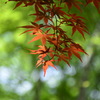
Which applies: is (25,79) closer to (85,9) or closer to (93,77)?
(93,77)

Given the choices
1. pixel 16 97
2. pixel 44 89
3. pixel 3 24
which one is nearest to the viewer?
pixel 3 24

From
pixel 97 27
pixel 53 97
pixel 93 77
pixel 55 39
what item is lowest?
pixel 53 97

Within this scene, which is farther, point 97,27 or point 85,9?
point 97,27

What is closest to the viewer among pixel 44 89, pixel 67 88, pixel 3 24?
pixel 3 24

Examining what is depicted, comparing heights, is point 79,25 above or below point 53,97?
above

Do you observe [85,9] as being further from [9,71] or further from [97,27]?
[9,71]

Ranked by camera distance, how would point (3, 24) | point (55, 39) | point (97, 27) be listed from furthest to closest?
point (97, 27) < point (3, 24) < point (55, 39)

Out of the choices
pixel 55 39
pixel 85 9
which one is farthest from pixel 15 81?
pixel 55 39

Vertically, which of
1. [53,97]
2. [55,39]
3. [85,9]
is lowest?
[53,97]

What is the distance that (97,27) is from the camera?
5.62 m

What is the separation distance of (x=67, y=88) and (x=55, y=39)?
7983 mm

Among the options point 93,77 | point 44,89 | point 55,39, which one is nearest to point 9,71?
point 44,89

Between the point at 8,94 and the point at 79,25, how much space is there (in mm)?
7661

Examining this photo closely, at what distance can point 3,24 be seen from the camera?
17.1 ft
